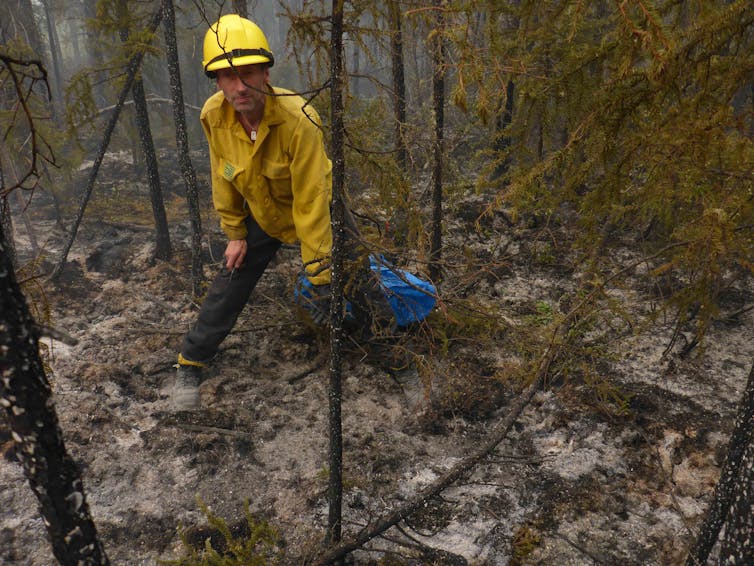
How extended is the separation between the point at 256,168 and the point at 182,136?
2764 mm

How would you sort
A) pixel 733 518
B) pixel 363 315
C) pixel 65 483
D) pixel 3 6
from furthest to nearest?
pixel 3 6 → pixel 363 315 → pixel 733 518 → pixel 65 483

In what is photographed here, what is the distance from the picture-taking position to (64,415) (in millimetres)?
4219

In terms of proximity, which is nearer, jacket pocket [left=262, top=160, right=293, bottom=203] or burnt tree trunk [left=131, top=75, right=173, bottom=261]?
jacket pocket [left=262, top=160, right=293, bottom=203]

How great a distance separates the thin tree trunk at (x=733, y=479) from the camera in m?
2.40

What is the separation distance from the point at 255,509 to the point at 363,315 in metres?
1.86

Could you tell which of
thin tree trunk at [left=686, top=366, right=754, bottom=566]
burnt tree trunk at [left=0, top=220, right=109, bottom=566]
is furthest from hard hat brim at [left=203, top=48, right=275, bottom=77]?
thin tree trunk at [left=686, top=366, right=754, bottom=566]

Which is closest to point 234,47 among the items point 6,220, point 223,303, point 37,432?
point 223,303

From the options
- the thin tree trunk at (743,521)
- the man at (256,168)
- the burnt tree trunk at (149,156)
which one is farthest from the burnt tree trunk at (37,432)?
the burnt tree trunk at (149,156)

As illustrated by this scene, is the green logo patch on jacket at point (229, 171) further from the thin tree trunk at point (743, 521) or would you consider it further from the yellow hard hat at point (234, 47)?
the thin tree trunk at point (743, 521)

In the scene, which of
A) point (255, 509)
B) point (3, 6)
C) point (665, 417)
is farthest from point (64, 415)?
point (3, 6)

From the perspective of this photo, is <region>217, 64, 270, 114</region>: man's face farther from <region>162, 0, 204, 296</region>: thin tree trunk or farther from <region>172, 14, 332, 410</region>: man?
<region>162, 0, 204, 296</region>: thin tree trunk

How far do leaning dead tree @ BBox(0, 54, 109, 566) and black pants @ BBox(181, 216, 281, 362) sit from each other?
2.82 m

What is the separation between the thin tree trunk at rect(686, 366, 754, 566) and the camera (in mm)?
2396

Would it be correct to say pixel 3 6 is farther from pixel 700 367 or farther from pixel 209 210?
pixel 700 367
